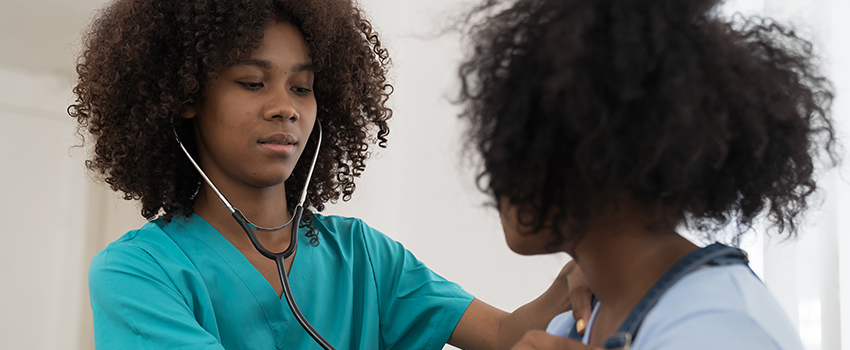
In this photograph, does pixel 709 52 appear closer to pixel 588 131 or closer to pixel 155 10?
pixel 588 131

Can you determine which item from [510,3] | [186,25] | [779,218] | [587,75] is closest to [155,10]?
[186,25]

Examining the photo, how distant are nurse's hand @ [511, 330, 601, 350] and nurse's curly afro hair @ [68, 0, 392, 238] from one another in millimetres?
660

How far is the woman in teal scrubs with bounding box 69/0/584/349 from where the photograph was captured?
3.42 feet

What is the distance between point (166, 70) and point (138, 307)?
1.32 ft

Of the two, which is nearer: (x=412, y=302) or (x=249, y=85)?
(x=249, y=85)

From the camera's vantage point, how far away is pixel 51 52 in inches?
88.0

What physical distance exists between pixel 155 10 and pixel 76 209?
1.40 metres

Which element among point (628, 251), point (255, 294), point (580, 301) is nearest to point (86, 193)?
point (255, 294)

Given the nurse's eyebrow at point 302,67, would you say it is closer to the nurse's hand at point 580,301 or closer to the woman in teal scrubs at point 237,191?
the woman in teal scrubs at point 237,191

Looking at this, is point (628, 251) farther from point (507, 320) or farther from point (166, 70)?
point (166, 70)

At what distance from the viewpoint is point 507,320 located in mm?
1131

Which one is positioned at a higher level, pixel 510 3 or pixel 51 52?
pixel 51 52

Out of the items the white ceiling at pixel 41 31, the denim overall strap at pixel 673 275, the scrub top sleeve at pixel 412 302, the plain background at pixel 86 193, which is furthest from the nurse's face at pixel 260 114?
the white ceiling at pixel 41 31

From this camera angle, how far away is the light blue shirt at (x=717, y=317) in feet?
1.66
